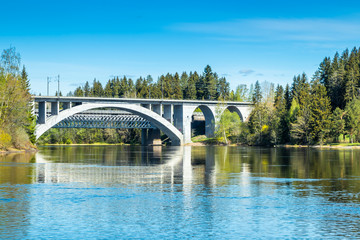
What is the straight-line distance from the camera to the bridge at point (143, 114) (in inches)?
4323

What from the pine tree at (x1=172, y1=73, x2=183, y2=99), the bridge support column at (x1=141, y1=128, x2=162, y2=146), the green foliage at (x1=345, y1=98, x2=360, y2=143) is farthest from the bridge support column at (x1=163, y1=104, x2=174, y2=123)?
the green foliage at (x1=345, y1=98, x2=360, y2=143)

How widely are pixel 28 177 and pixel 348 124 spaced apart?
75.7m

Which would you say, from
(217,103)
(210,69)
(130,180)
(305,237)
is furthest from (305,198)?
(210,69)

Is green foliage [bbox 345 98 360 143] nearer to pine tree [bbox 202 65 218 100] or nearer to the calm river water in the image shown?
the calm river water

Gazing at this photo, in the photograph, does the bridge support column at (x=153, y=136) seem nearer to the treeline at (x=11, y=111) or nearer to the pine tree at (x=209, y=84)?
the pine tree at (x=209, y=84)

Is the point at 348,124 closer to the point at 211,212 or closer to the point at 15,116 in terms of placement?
the point at 15,116

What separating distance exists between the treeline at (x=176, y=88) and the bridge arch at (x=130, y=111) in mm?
31866

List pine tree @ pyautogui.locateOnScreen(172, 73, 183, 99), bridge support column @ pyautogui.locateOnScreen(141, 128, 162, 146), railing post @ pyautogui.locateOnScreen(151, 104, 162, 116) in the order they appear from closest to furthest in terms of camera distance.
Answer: railing post @ pyautogui.locateOnScreen(151, 104, 162, 116)
bridge support column @ pyautogui.locateOnScreen(141, 128, 162, 146)
pine tree @ pyautogui.locateOnScreen(172, 73, 183, 99)

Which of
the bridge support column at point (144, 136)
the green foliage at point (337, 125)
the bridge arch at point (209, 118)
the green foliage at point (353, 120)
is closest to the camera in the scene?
the green foliage at point (353, 120)

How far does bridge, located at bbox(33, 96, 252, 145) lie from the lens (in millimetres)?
109812

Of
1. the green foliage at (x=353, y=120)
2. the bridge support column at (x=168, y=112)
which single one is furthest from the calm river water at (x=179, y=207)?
the bridge support column at (x=168, y=112)

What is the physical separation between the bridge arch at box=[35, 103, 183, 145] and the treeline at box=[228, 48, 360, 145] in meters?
18.2

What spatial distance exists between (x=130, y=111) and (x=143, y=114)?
135 inches

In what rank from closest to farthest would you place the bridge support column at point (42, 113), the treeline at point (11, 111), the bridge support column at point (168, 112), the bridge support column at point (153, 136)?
1. the treeline at point (11, 111)
2. the bridge support column at point (42, 113)
3. the bridge support column at point (168, 112)
4. the bridge support column at point (153, 136)
